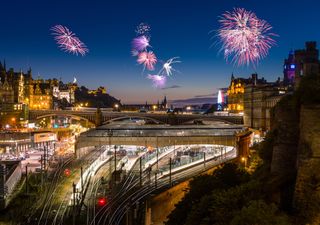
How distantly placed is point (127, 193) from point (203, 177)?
13313 mm

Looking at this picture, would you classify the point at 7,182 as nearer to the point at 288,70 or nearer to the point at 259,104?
the point at 259,104

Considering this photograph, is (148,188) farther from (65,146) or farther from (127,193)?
(65,146)

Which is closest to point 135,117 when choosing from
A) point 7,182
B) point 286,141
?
point 7,182

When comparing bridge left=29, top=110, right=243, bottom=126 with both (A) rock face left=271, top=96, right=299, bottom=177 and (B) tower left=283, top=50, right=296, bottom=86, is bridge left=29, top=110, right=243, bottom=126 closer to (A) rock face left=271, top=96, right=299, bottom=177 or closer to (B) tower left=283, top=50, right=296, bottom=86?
(B) tower left=283, top=50, right=296, bottom=86

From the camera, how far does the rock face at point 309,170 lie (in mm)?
12961

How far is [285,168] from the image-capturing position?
1602cm

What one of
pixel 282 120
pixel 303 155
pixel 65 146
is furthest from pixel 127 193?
pixel 65 146

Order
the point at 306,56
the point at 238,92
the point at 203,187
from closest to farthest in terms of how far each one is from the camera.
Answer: the point at 203,187 < the point at 306,56 < the point at 238,92

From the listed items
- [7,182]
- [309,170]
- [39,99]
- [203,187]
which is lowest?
[7,182]

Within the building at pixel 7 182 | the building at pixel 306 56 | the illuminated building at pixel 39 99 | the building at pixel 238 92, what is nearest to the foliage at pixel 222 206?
the building at pixel 7 182

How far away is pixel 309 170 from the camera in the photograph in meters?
13.5

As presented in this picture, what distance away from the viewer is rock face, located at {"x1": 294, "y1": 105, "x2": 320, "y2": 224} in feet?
42.5

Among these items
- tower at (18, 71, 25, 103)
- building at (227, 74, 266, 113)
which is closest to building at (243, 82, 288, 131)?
building at (227, 74, 266, 113)

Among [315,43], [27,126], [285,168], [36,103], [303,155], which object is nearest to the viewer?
[303,155]
